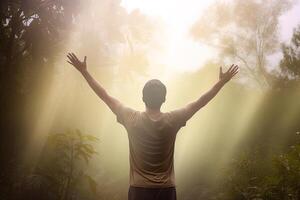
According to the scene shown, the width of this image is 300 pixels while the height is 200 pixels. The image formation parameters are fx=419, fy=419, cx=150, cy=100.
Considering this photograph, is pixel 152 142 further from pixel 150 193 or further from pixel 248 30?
pixel 248 30

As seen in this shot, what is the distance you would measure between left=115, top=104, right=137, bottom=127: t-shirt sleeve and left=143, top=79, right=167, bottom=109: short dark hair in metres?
0.11

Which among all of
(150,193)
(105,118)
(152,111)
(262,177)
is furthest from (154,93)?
(105,118)

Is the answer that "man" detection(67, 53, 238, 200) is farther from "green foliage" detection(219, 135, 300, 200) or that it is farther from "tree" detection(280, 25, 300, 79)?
"tree" detection(280, 25, 300, 79)

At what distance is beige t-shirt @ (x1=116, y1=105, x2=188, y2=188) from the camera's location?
7.82ft

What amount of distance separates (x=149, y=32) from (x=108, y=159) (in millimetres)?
7147

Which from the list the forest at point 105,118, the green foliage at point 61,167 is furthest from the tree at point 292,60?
the green foliage at point 61,167

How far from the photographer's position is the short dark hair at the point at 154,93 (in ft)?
7.94

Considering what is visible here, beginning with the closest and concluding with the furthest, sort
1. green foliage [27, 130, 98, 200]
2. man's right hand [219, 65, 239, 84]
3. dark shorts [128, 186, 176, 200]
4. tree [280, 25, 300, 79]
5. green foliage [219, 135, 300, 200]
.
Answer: dark shorts [128, 186, 176, 200] → man's right hand [219, 65, 239, 84] → green foliage [219, 135, 300, 200] → green foliage [27, 130, 98, 200] → tree [280, 25, 300, 79]

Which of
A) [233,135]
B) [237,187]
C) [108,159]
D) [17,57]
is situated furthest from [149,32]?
[237,187]

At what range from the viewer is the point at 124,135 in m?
17.6

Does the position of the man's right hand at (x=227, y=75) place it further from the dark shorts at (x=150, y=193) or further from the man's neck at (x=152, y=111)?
the dark shorts at (x=150, y=193)

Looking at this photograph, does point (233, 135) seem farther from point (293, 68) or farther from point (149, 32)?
point (149, 32)

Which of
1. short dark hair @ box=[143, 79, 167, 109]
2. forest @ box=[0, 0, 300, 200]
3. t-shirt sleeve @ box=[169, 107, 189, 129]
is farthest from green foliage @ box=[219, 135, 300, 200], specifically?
short dark hair @ box=[143, 79, 167, 109]

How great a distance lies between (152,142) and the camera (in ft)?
7.92
